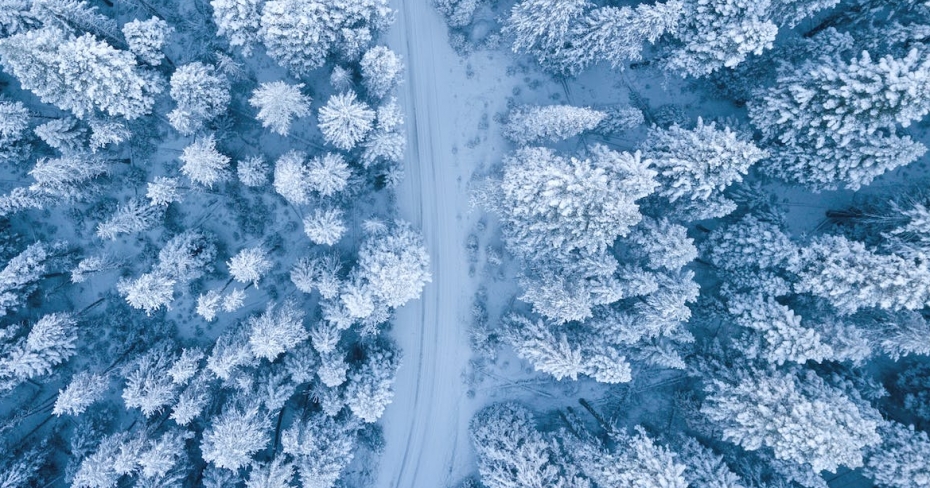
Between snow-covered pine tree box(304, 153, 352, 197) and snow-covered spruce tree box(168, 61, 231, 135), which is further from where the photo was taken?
snow-covered pine tree box(304, 153, 352, 197)

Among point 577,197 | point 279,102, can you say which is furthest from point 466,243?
point 279,102

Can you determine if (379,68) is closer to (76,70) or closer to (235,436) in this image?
(76,70)

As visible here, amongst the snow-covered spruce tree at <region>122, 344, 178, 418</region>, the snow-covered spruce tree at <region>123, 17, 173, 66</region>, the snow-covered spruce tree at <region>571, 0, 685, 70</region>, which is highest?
the snow-covered spruce tree at <region>571, 0, 685, 70</region>

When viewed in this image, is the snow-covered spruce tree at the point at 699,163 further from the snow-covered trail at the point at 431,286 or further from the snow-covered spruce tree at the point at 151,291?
the snow-covered spruce tree at the point at 151,291

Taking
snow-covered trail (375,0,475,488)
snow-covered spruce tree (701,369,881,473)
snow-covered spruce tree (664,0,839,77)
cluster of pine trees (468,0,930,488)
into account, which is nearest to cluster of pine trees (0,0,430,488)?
snow-covered trail (375,0,475,488)

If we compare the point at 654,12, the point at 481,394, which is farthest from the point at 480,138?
the point at 481,394

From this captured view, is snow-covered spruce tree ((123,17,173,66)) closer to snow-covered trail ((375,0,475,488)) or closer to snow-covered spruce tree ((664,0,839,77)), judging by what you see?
snow-covered trail ((375,0,475,488))

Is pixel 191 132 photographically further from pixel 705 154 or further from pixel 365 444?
pixel 705 154
